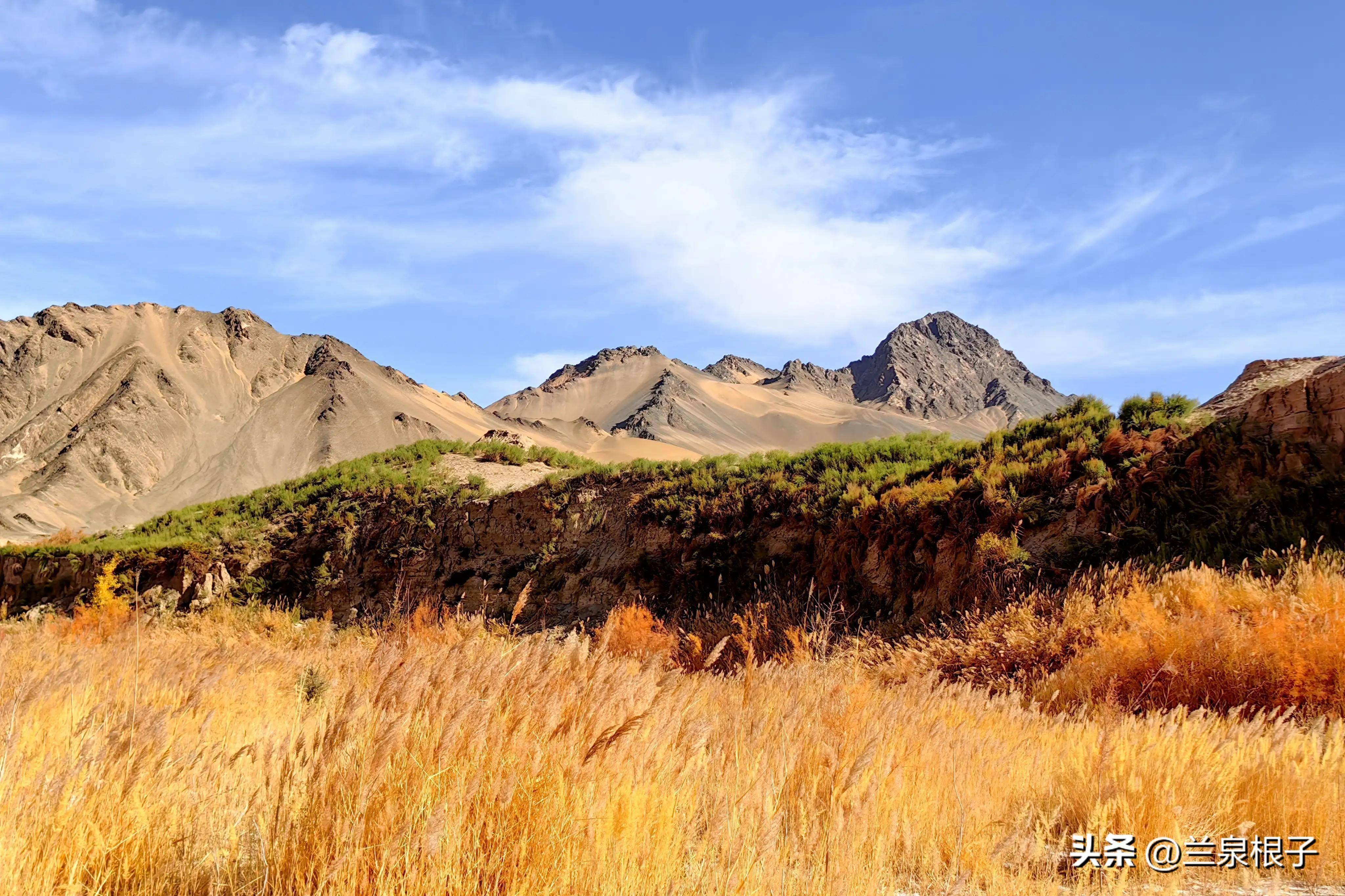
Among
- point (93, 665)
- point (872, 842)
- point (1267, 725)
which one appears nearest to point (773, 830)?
point (872, 842)

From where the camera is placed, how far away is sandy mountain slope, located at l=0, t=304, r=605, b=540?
245ft

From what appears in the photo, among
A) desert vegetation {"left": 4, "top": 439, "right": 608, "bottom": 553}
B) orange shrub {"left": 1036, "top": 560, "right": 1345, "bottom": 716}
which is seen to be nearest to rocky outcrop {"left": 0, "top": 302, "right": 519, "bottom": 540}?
desert vegetation {"left": 4, "top": 439, "right": 608, "bottom": 553}

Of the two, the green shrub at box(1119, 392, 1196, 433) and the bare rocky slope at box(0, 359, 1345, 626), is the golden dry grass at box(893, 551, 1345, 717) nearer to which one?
the bare rocky slope at box(0, 359, 1345, 626)

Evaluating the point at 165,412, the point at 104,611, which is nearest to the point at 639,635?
the point at 104,611

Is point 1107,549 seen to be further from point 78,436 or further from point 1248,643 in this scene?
point 78,436

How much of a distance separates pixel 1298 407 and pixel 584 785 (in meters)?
11.4

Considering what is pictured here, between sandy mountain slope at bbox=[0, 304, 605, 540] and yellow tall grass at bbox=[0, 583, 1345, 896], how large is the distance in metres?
73.2

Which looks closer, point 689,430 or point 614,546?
point 614,546

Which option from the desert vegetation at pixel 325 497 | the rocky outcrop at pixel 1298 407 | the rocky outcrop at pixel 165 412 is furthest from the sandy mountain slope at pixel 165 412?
the rocky outcrop at pixel 1298 407

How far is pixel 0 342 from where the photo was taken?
305ft

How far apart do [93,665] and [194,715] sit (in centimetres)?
130

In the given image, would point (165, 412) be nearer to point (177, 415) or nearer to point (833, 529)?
point (177, 415)

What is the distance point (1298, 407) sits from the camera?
9.95 meters

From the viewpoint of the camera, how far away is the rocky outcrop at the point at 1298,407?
31.1ft
